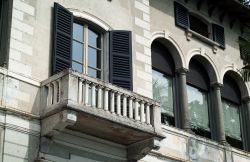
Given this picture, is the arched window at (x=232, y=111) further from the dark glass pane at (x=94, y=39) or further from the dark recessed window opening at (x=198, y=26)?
the dark glass pane at (x=94, y=39)

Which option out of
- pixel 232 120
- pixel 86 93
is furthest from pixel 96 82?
pixel 232 120

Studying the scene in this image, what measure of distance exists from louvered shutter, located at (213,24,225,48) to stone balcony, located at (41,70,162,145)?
6337 millimetres

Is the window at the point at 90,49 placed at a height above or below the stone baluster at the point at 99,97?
above

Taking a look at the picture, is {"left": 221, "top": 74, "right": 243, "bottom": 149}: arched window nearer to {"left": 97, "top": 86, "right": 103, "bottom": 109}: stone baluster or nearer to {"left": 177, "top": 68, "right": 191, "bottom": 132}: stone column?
{"left": 177, "top": 68, "right": 191, "bottom": 132}: stone column

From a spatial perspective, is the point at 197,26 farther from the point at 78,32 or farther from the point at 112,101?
the point at 112,101

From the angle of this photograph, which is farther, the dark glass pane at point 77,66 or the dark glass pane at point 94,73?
the dark glass pane at point 94,73

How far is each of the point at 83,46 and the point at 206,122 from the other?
5.99m

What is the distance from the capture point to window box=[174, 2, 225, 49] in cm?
2058

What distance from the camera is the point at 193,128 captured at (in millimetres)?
19812

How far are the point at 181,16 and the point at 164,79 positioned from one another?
2.44 metres

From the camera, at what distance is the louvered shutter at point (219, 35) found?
21.7 meters

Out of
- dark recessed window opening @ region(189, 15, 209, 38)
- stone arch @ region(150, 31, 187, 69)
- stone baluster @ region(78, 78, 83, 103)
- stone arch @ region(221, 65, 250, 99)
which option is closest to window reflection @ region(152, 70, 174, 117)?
stone arch @ region(150, 31, 187, 69)

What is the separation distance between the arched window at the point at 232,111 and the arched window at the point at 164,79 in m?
2.57

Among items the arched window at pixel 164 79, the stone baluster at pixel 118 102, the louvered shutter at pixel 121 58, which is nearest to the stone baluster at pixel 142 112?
the stone baluster at pixel 118 102
